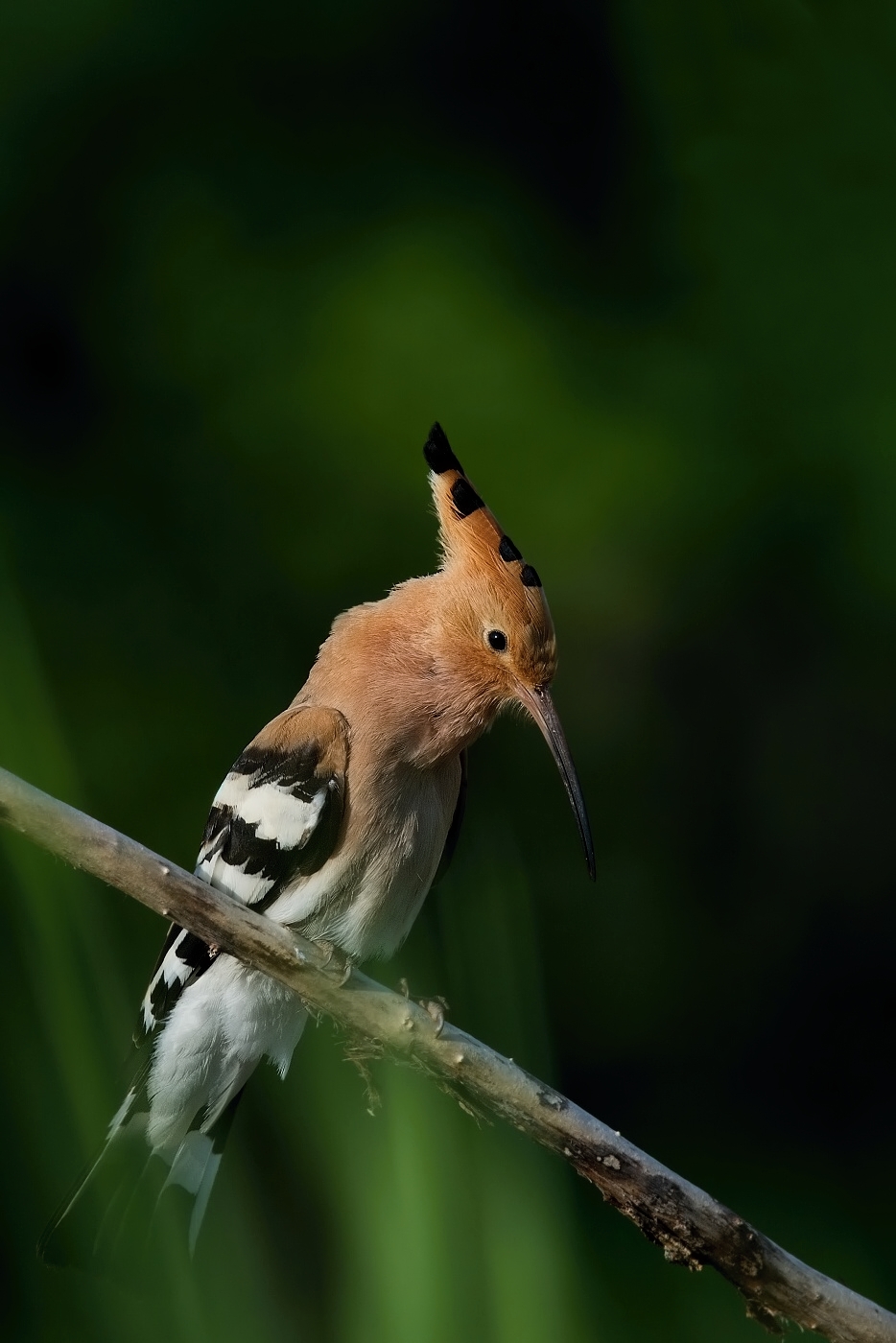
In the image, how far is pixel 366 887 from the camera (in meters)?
1.52

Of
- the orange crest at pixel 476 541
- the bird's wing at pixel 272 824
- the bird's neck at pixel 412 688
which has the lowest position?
the bird's wing at pixel 272 824

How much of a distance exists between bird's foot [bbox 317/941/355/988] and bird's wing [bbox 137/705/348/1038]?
0.09 metres

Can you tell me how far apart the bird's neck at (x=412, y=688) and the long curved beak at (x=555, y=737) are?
0.04 m

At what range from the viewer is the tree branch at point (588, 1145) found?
1.04 meters

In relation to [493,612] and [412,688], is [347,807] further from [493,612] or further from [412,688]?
[493,612]

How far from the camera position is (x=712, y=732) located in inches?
102

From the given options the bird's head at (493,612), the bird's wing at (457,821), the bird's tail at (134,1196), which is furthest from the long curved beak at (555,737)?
the bird's tail at (134,1196)

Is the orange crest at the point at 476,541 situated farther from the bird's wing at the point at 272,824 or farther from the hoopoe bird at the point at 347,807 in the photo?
the bird's wing at the point at 272,824

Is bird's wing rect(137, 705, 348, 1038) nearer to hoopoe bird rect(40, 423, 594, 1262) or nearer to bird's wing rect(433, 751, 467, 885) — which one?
hoopoe bird rect(40, 423, 594, 1262)

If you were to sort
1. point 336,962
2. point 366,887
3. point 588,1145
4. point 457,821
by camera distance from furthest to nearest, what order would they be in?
point 457,821
point 366,887
point 336,962
point 588,1145

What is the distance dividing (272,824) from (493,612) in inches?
13.7

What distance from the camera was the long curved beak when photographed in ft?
5.21

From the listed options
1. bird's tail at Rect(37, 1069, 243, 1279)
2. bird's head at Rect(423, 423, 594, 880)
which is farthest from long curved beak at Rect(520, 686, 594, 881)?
bird's tail at Rect(37, 1069, 243, 1279)

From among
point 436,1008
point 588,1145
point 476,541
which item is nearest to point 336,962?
point 436,1008
